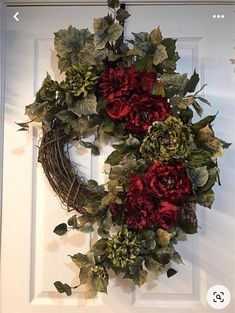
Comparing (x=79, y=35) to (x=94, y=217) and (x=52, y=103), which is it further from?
(x=94, y=217)

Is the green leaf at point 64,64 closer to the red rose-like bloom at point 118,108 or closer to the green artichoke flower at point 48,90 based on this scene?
the green artichoke flower at point 48,90

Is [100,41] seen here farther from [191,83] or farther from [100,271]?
[100,271]

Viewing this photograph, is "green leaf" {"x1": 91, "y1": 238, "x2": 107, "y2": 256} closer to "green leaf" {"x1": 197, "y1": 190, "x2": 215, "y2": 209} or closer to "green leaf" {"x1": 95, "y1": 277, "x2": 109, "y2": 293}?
"green leaf" {"x1": 95, "y1": 277, "x2": 109, "y2": 293}

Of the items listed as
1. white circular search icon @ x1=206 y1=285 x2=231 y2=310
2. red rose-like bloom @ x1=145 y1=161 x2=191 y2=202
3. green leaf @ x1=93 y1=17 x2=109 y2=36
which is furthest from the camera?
white circular search icon @ x1=206 y1=285 x2=231 y2=310

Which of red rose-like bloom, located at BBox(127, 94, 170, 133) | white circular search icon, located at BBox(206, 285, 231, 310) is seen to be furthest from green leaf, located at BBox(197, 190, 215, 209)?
white circular search icon, located at BBox(206, 285, 231, 310)

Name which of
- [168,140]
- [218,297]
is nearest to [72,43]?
[168,140]

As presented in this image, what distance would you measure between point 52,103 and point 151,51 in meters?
0.35

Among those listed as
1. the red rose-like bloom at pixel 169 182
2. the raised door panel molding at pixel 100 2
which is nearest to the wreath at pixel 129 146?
the red rose-like bloom at pixel 169 182

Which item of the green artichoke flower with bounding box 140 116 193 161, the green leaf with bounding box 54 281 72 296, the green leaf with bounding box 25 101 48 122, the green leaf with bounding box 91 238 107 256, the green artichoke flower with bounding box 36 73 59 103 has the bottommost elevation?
the green leaf with bounding box 54 281 72 296

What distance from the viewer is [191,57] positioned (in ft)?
4.34

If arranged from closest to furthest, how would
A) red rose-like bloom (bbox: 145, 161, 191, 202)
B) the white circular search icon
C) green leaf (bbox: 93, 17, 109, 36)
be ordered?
red rose-like bloom (bbox: 145, 161, 191, 202) → green leaf (bbox: 93, 17, 109, 36) → the white circular search icon

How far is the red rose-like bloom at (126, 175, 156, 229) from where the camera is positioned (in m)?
1.08

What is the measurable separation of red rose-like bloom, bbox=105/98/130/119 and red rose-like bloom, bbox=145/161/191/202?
0.64 ft

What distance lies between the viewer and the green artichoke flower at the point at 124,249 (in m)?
1.10
